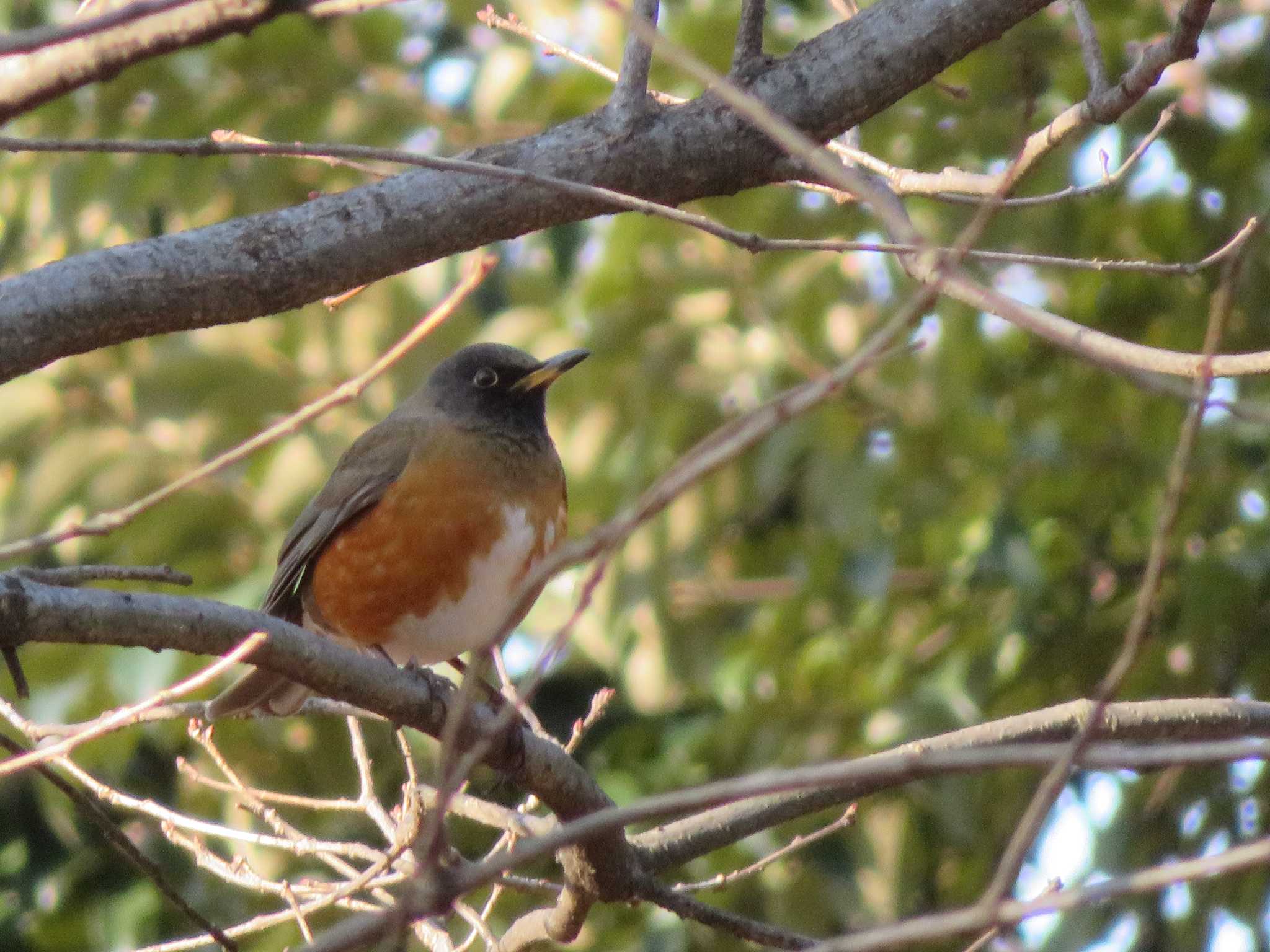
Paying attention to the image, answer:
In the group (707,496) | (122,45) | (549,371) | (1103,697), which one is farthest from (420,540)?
(1103,697)

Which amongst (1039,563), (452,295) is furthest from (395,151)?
(1039,563)

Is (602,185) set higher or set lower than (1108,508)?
lower

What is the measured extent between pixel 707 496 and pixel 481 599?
1295 mm

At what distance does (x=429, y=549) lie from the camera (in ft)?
15.3

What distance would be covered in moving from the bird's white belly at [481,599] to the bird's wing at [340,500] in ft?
1.16

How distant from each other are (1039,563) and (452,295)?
2.93m

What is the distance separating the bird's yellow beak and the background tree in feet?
1.24

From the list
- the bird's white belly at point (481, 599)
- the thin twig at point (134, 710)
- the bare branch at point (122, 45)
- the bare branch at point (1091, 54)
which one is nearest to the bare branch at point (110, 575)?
the thin twig at point (134, 710)

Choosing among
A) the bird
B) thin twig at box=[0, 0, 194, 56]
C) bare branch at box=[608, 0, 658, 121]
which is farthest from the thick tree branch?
the bird

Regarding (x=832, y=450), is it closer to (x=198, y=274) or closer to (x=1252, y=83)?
(x=1252, y=83)

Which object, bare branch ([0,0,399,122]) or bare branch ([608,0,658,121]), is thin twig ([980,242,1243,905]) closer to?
bare branch ([0,0,399,122])

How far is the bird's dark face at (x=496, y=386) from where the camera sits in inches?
204

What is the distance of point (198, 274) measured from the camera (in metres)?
2.49

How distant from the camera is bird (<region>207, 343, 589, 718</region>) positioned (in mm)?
4664
